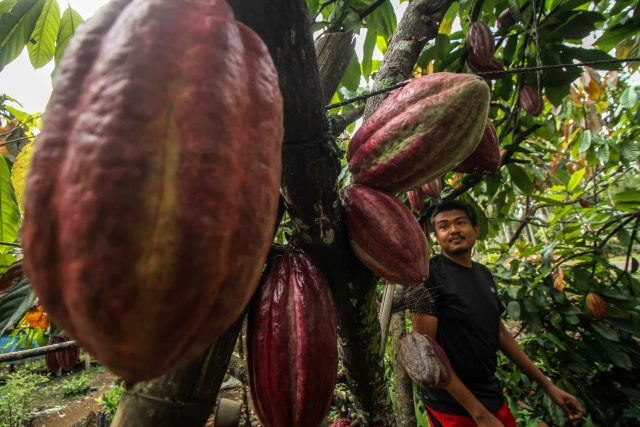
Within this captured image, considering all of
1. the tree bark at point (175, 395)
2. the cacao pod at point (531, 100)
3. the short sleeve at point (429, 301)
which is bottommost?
the short sleeve at point (429, 301)

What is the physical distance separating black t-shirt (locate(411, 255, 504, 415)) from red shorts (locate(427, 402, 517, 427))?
1.2 inches

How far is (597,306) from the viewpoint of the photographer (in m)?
2.42

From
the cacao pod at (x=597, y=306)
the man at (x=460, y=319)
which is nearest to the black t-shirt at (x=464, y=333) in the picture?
the man at (x=460, y=319)

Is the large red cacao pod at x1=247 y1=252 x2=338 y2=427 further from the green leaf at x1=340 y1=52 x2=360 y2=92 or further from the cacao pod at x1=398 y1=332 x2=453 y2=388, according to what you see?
the green leaf at x1=340 y1=52 x2=360 y2=92

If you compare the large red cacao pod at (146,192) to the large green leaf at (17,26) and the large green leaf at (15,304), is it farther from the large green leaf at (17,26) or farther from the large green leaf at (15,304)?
the large green leaf at (17,26)

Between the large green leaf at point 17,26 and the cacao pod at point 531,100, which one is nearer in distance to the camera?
the large green leaf at point 17,26

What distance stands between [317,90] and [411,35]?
0.81 metres

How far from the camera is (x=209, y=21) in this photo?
304mm

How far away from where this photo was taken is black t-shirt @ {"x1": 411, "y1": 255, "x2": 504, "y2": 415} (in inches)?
77.2

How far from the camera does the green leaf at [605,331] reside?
2443mm

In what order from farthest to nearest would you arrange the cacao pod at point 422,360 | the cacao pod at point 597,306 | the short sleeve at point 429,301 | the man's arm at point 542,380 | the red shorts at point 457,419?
the cacao pod at point 597,306
the man's arm at point 542,380
the red shorts at point 457,419
the short sleeve at point 429,301
the cacao pod at point 422,360

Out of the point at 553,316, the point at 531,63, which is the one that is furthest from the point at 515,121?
the point at 553,316

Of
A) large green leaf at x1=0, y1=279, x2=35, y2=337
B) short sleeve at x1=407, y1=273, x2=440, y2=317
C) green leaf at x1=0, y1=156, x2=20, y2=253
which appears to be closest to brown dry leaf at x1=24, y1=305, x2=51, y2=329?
green leaf at x1=0, y1=156, x2=20, y2=253

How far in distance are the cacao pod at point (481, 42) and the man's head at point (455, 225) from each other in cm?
81
